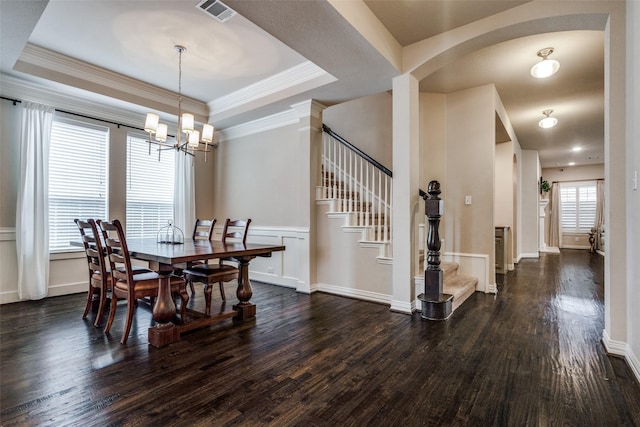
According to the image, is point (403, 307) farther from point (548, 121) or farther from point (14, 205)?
point (14, 205)

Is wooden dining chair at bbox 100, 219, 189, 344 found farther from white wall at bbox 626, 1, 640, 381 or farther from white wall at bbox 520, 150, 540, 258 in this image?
white wall at bbox 520, 150, 540, 258

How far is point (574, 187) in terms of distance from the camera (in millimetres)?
10430

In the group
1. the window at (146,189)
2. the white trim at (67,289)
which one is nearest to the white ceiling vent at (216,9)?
the window at (146,189)

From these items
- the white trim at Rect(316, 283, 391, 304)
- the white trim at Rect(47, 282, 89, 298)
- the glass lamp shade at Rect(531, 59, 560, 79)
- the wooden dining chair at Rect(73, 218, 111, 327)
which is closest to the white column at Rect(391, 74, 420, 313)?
the white trim at Rect(316, 283, 391, 304)

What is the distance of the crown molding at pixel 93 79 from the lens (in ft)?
11.4

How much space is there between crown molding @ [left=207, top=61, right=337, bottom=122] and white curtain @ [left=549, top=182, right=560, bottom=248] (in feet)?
34.5

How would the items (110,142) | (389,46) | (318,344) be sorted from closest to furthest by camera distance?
(318,344), (389,46), (110,142)

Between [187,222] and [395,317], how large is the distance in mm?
3862

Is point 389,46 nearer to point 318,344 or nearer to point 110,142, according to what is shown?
point 318,344

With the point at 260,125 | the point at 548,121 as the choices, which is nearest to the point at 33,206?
the point at 260,125

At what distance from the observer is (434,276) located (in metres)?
3.20

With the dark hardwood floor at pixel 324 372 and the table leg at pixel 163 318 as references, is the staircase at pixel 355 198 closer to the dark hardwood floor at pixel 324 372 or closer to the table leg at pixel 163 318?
the dark hardwood floor at pixel 324 372

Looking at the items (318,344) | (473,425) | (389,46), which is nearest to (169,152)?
(389,46)

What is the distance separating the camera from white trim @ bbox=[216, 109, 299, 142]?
4659 millimetres
